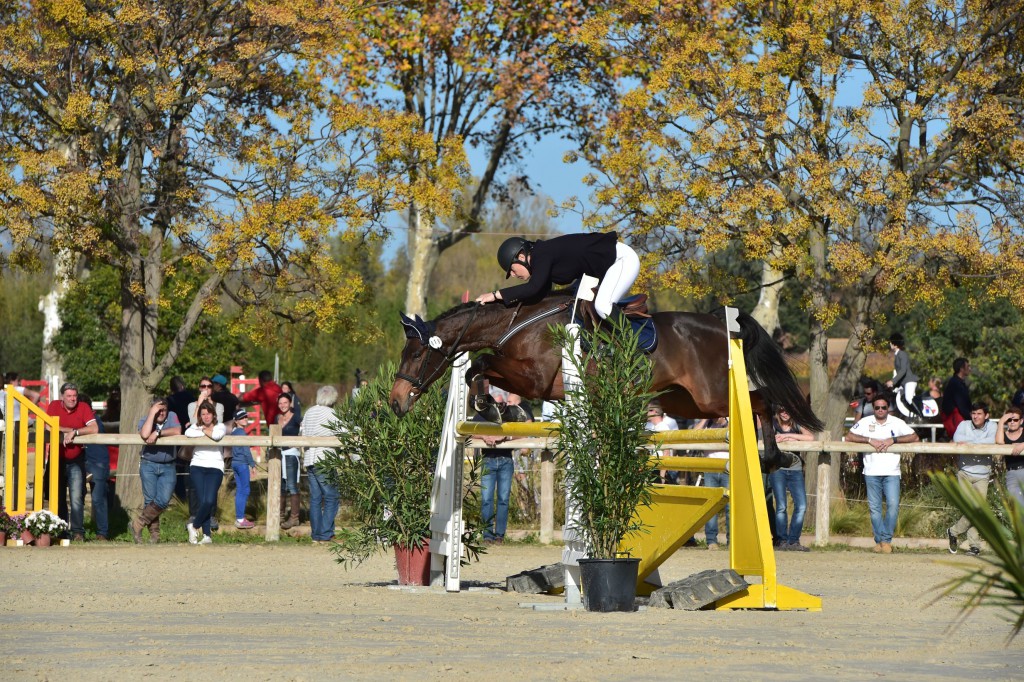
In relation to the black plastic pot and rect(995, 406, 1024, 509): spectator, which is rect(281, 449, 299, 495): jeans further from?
the black plastic pot

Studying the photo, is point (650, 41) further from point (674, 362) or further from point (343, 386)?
point (343, 386)

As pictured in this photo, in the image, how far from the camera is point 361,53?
2288 centimetres

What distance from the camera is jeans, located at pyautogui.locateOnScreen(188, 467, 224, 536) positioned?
13867 millimetres

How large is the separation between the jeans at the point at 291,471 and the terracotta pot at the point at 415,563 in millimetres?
6263

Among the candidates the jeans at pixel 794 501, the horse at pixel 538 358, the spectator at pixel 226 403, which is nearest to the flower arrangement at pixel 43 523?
the spectator at pixel 226 403

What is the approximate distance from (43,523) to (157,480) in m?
1.26

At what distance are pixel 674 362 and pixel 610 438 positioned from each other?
194 centimetres

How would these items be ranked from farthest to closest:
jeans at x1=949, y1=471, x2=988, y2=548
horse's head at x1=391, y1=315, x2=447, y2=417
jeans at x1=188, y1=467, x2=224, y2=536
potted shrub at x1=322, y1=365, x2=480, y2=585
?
1. jeans at x1=188, y1=467, x2=224, y2=536
2. jeans at x1=949, y1=471, x2=988, y2=548
3. potted shrub at x1=322, y1=365, x2=480, y2=585
4. horse's head at x1=391, y1=315, x2=447, y2=417

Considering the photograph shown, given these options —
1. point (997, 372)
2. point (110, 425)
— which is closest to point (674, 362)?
point (110, 425)

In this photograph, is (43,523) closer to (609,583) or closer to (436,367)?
(436,367)

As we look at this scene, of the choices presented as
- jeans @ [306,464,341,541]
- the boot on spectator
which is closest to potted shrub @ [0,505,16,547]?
the boot on spectator

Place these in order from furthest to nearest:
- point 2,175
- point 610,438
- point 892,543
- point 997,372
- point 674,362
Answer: point 997,372 < point 2,175 < point 892,543 < point 674,362 < point 610,438

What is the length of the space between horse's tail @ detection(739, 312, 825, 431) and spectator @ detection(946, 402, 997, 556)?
13.3ft

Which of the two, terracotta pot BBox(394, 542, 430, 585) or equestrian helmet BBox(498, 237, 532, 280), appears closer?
equestrian helmet BBox(498, 237, 532, 280)
